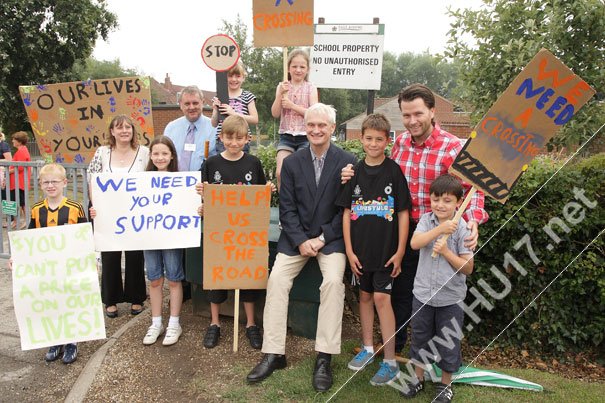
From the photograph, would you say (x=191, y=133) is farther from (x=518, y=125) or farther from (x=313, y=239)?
(x=518, y=125)

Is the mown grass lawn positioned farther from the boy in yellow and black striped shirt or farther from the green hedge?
the boy in yellow and black striped shirt

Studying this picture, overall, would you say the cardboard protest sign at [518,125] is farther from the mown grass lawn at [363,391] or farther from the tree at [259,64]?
the tree at [259,64]

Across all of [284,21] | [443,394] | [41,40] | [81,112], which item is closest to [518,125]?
[443,394]

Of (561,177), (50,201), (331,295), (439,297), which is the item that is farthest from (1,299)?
(561,177)

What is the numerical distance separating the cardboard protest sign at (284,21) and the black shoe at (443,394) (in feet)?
9.66

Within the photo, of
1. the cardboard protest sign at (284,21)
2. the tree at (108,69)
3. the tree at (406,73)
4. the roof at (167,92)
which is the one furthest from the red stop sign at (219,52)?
the tree at (406,73)

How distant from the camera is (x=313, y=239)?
3576 mm

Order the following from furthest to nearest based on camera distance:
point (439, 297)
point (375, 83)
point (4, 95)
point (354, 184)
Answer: point (4, 95)
point (375, 83)
point (354, 184)
point (439, 297)

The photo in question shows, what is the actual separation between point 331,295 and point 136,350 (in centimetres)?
177

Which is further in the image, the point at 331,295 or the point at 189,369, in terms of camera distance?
the point at 189,369

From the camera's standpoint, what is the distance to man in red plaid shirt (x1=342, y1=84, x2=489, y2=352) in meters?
3.20

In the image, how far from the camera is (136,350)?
397cm

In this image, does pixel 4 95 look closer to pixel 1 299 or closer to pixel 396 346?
pixel 1 299

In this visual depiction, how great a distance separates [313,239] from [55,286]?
2.07 metres
